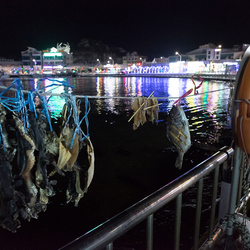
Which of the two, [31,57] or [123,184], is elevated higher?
[31,57]

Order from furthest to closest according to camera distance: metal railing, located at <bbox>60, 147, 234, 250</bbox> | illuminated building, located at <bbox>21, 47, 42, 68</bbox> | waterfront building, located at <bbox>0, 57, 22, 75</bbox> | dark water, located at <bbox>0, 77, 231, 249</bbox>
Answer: illuminated building, located at <bbox>21, 47, 42, 68</bbox>
waterfront building, located at <bbox>0, 57, 22, 75</bbox>
dark water, located at <bbox>0, 77, 231, 249</bbox>
metal railing, located at <bbox>60, 147, 234, 250</bbox>

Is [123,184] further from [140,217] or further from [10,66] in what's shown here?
[10,66]

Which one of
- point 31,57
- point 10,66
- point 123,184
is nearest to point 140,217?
point 123,184

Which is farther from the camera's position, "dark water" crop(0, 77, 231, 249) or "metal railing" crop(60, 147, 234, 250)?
"dark water" crop(0, 77, 231, 249)

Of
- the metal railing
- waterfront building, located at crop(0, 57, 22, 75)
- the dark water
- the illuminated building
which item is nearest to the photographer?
the metal railing

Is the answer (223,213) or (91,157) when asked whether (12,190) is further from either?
(223,213)

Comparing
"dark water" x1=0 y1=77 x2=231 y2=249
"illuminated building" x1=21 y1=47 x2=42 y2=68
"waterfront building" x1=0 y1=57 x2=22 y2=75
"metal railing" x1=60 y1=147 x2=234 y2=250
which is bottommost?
"dark water" x1=0 y1=77 x2=231 y2=249

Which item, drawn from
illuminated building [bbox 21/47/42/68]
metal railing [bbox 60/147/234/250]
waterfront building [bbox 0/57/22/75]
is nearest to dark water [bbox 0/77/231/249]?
metal railing [bbox 60/147/234/250]

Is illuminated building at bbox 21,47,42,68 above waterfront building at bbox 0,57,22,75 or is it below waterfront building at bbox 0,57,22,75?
above

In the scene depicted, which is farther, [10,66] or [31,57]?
[31,57]

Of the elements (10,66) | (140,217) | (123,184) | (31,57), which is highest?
(31,57)

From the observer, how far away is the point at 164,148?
1084 cm

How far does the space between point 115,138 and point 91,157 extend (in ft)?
31.1

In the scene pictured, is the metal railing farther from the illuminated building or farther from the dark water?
the illuminated building
